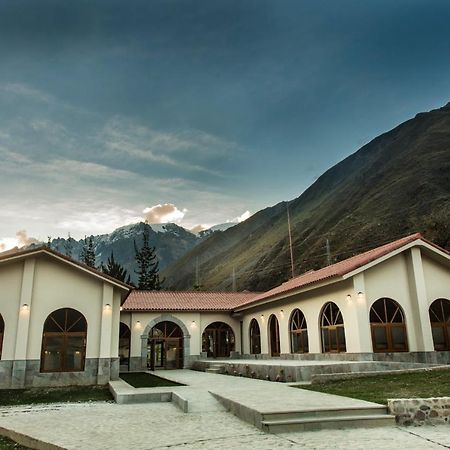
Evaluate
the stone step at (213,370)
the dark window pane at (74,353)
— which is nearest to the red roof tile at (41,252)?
the dark window pane at (74,353)

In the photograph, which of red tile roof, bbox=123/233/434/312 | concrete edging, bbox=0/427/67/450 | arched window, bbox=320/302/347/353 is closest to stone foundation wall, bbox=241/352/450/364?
arched window, bbox=320/302/347/353

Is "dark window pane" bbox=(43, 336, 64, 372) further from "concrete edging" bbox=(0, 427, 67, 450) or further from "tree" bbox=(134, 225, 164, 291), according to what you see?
"tree" bbox=(134, 225, 164, 291)

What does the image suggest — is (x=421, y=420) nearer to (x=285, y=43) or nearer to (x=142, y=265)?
(x=285, y=43)

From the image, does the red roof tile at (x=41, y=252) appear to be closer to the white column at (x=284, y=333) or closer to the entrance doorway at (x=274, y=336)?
the white column at (x=284, y=333)

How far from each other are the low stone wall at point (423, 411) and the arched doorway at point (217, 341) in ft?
67.5

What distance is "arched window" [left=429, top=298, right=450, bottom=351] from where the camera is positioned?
56.1 feet

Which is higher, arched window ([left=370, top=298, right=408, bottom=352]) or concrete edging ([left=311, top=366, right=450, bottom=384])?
arched window ([left=370, top=298, right=408, bottom=352])

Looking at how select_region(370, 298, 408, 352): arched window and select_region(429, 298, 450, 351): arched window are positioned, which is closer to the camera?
select_region(370, 298, 408, 352): arched window

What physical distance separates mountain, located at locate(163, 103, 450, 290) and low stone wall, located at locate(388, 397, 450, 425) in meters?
31.0

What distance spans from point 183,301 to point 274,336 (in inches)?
273

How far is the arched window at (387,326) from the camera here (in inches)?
651

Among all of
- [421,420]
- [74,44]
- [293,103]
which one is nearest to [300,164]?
[293,103]

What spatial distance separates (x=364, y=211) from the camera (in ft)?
215

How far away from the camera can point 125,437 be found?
6.84 m
